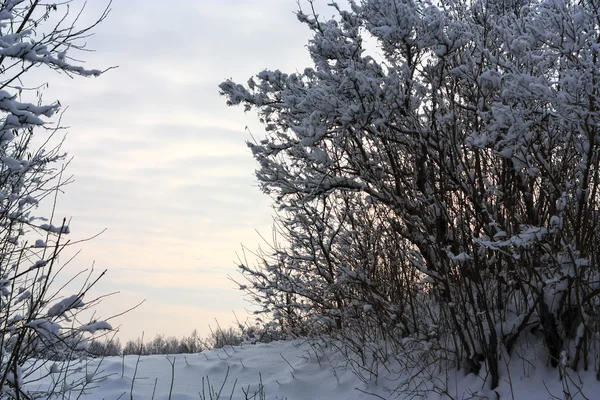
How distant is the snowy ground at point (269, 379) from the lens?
4.46 m

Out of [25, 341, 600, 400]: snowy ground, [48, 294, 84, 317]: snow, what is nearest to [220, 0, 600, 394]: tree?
[25, 341, 600, 400]: snowy ground

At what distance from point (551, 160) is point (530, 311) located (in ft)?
4.50

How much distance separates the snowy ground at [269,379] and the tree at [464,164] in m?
0.22

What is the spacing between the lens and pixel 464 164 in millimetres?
4656

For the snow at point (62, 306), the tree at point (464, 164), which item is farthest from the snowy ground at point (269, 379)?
the snow at point (62, 306)

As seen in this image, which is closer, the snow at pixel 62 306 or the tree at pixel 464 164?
the snow at pixel 62 306

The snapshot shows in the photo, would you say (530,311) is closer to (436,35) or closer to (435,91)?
(435,91)

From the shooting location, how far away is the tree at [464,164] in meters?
4.03

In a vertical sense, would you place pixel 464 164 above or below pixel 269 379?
above

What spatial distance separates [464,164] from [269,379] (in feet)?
11.3

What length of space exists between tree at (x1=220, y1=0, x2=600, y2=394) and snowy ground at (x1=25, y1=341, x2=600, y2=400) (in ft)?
0.71

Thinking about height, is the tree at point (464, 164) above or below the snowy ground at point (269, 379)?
above

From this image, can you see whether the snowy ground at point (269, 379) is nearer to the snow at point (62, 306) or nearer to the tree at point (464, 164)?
the tree at point (464, 164)

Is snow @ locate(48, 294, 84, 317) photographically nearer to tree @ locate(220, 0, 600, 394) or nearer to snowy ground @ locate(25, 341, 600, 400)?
snowy ground @ locate(25, 341, 600, 400)
